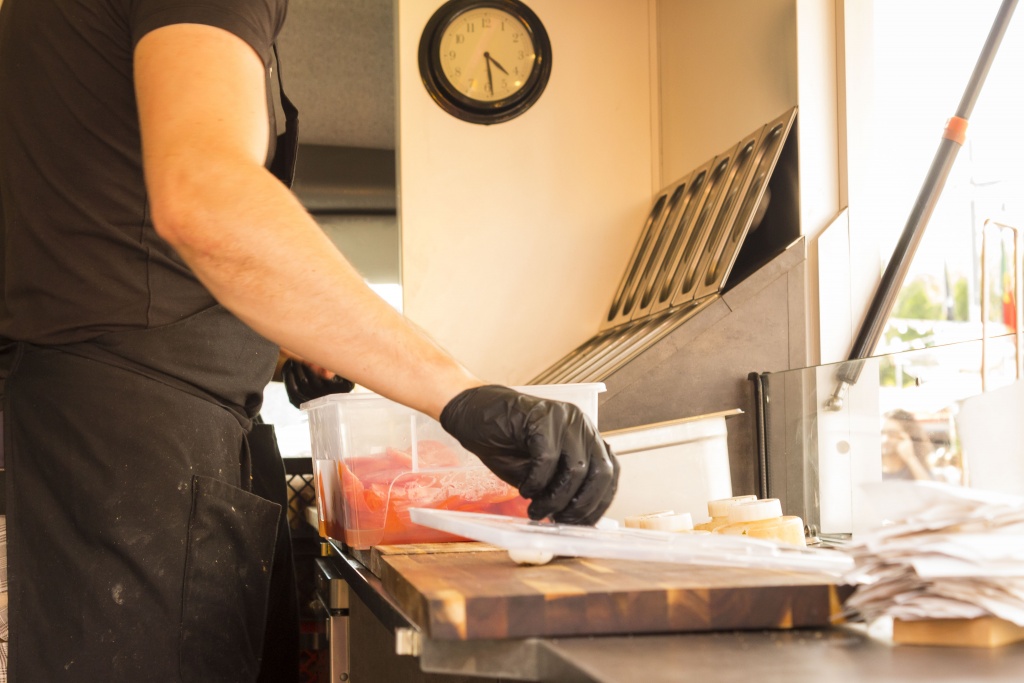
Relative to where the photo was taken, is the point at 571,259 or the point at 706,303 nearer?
the point at 706,303

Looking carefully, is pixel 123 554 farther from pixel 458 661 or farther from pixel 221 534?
pixel 458 661

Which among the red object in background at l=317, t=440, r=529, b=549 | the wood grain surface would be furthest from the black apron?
the wood grain surface

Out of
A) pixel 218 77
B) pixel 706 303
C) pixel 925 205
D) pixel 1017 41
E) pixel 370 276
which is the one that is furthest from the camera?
pixel 370 276

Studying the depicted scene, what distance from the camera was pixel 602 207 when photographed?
10.7ft

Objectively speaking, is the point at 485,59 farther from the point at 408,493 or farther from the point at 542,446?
the point at 542,446

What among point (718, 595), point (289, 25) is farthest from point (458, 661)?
point (289, 25)

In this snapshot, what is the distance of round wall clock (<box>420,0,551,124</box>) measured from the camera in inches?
123

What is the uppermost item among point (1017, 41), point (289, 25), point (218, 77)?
point (289, 25)

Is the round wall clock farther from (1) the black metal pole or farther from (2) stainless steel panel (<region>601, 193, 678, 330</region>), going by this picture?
(1) the black metal pole

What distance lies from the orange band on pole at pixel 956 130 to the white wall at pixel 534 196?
1.43m

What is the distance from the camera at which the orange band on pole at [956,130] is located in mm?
1861

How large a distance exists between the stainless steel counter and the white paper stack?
32 millimetres

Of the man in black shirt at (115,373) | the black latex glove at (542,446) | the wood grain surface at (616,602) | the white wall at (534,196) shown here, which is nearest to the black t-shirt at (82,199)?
the man in black shirt at (115,373)

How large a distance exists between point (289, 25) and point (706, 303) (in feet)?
5.63
